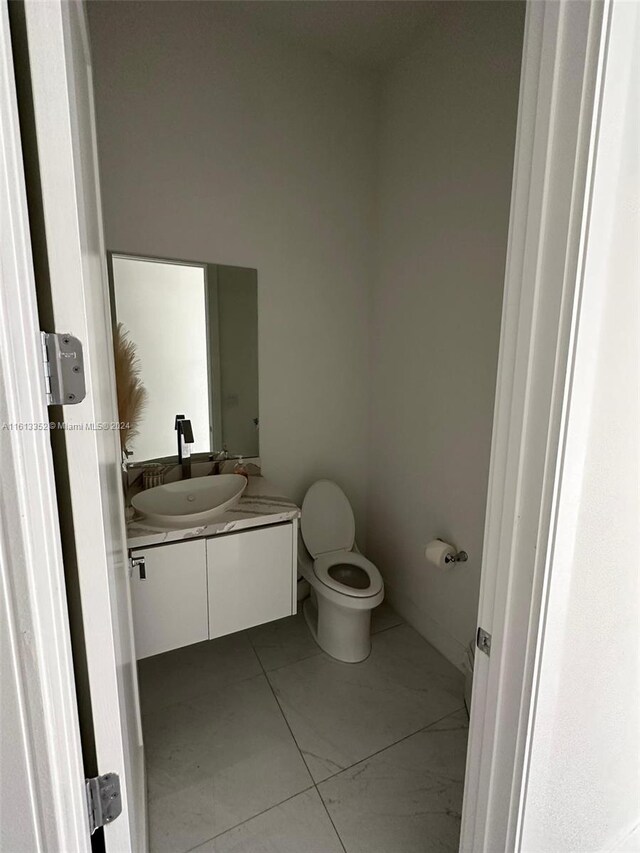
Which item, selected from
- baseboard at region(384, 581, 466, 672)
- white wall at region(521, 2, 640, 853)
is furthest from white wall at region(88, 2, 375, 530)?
white wall at region(521, 2, 640, 853)

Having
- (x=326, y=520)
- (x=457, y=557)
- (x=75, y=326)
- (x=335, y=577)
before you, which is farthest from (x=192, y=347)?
(x=457, y=557)

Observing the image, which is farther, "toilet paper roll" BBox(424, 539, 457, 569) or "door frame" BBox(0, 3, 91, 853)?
"toilet paper roll" BBox(424, 539, 457, 569)

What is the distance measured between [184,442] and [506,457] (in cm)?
147

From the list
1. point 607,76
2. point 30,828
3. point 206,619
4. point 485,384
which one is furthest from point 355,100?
point 30,828

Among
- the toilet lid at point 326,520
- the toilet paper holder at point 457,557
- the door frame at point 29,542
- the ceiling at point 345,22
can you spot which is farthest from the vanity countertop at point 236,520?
the ceiling at point 345,22

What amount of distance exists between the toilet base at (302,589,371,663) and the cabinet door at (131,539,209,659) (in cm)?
68

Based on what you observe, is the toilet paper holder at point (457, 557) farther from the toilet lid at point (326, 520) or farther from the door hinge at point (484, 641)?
the door hinge at point (484, 641)

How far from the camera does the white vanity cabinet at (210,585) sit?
4.79 ft

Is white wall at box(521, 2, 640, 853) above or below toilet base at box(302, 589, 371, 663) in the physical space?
above

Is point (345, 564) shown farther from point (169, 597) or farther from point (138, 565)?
point (138, 565)

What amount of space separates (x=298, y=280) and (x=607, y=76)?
1.66 meters

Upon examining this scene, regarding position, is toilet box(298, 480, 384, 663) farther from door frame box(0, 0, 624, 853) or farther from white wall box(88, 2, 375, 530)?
door frame box(0, 0, 624, 853)

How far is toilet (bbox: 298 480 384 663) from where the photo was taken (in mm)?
1928

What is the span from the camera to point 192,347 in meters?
1.96
